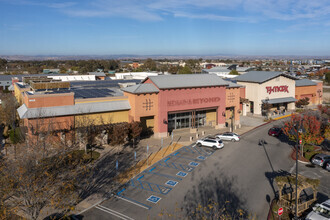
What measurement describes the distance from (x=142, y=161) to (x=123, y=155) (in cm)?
286

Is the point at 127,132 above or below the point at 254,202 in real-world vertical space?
above

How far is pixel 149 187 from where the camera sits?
22672mm

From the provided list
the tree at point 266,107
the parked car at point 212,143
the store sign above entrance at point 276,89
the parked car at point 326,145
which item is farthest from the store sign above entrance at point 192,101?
the store sign above entrance at point 276,89

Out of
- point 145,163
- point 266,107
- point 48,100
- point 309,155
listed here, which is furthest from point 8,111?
point 266,107

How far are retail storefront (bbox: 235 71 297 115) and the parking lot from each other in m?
24.5

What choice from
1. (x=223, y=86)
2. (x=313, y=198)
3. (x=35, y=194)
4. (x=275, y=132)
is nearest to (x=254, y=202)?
(x=313, y=198)

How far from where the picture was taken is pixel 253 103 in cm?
5278

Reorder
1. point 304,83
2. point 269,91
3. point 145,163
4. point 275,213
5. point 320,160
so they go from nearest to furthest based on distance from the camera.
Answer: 1. point 275,213
2. point 320,160
3. point 145,163
4. point 269,91
5. point 304,83

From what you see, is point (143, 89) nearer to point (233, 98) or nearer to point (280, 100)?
point (233, 98)

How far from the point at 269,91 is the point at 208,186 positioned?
3485cm

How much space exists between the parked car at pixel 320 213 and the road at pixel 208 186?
2730mm

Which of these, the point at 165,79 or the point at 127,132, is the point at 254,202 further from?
the point at 165,79

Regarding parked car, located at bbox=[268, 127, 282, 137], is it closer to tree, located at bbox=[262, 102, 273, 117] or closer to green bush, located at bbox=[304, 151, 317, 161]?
green bush, located at bbox=[304, 151, 317, 161]

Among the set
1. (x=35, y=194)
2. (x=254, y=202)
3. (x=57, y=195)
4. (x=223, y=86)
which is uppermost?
(x=223, y=86)
